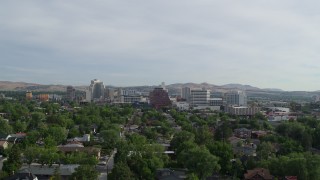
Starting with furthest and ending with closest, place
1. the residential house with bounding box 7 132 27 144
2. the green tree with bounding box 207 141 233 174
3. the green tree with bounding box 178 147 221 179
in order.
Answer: the residential house with bounding box 7 132 27 144, the green tree with bounding box 207 141 233 174, the green tree with bounding box 178 147 221 179

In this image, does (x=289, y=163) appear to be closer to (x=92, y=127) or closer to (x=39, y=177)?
(x=39, y=177)

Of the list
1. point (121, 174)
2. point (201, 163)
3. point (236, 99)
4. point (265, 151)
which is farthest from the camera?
point (236, 99)

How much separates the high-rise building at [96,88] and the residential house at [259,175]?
6554cm

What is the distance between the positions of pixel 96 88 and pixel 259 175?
223 feet

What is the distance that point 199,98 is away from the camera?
6106cm

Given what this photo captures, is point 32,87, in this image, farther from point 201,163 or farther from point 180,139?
point 201,163

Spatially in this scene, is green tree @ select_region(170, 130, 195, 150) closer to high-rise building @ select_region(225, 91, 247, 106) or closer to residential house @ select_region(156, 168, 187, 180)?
residential house @ select_region(156, 168, 187, 180)

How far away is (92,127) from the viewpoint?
92.3ft

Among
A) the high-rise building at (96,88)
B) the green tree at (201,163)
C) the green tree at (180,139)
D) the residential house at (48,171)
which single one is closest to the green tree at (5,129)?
the residential house at (48,171)

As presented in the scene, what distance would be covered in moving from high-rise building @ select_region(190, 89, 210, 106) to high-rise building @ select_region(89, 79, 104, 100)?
2300 cm

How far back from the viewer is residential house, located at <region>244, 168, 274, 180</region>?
44.8 feet

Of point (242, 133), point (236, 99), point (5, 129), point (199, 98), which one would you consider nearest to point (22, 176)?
point (5, 129)

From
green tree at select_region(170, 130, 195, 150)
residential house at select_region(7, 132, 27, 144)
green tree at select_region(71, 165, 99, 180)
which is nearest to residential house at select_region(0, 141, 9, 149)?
residential house at select_region(7, 132, 27, 144)

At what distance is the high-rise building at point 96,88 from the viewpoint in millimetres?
78206
